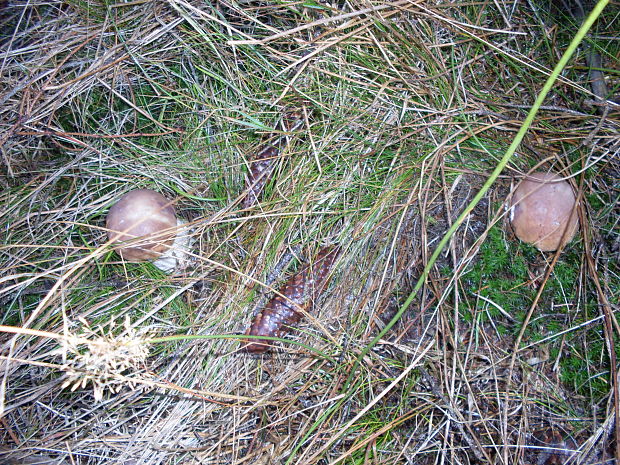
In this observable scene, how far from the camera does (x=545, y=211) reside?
6.14ft

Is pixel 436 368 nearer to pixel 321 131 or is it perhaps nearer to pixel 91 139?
pixel 321 131

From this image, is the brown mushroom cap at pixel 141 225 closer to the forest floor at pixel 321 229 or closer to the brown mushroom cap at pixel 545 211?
the forest floor at pixel 321 229

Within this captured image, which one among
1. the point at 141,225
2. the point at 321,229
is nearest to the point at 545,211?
the point at 321,229

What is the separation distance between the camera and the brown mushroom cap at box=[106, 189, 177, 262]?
1.98 m

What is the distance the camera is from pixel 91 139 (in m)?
2.34

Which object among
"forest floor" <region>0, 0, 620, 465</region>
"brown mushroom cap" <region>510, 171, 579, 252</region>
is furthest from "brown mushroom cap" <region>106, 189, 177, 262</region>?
"brown mushroom cap" <region>510, 171, 579, 252</region>

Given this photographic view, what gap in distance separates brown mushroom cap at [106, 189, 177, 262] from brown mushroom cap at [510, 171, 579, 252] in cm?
153

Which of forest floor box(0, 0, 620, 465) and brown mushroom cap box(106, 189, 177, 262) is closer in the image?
forest floor box(0, 0, 620, 465)

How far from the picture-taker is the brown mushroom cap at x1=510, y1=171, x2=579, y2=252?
1.88 metres

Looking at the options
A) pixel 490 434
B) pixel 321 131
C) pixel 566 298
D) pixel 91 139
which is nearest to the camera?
pixel 490 434

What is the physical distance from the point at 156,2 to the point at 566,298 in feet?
7.85

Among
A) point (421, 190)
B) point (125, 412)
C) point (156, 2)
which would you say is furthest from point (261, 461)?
point (156, 2)

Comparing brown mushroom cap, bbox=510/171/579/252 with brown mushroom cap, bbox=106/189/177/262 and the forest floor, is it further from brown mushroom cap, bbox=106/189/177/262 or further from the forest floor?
brown mushroom cap, bbox=106/189/177/262

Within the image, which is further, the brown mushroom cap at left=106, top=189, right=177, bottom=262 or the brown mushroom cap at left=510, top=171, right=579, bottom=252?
the brown mushroom cap at left=106, top=189, right=177, bottom=262
